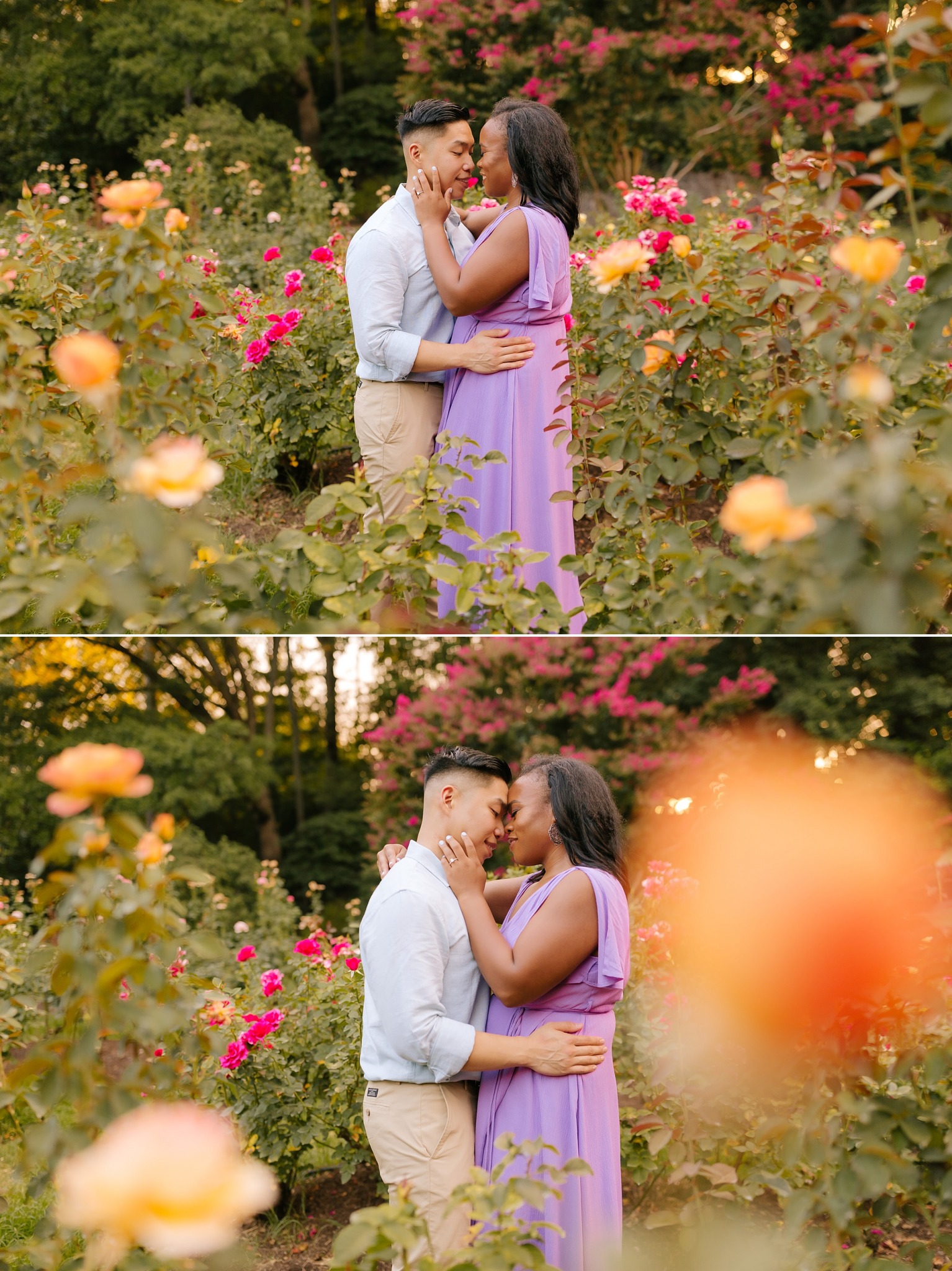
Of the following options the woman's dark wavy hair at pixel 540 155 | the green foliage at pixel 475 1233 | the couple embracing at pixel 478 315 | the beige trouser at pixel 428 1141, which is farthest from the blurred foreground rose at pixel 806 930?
the woman's dark wavy hair at pixel 540 155

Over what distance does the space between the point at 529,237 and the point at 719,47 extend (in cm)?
992

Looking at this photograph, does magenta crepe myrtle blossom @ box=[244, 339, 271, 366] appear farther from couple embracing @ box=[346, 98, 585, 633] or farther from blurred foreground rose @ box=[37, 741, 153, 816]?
blurred foreground rose @ box=[37, 741, 153, 816]

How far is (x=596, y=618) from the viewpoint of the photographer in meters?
2.20

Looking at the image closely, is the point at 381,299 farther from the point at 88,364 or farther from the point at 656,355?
the point at 88,364

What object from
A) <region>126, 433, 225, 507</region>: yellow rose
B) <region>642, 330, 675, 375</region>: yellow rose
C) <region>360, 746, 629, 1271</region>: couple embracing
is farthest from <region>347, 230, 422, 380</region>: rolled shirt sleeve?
<region>126, 433, 225, 507</region>: yellow rose

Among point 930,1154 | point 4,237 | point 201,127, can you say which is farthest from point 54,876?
point 201,127

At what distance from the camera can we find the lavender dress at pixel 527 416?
2.57m

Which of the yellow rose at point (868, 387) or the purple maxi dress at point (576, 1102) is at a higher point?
the yellow rose at point (868, 387)

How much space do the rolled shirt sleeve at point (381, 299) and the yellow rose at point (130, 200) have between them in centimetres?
103

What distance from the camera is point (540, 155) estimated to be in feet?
8.45

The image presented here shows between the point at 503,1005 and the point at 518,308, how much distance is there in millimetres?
1617

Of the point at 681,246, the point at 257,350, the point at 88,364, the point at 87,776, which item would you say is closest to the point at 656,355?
the point at 681,246

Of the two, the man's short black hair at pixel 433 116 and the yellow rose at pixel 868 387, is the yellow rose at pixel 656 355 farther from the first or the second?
the man's short black hair at pixel 433 116

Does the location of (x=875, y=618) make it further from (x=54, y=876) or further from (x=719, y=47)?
(x=719, y=47)
